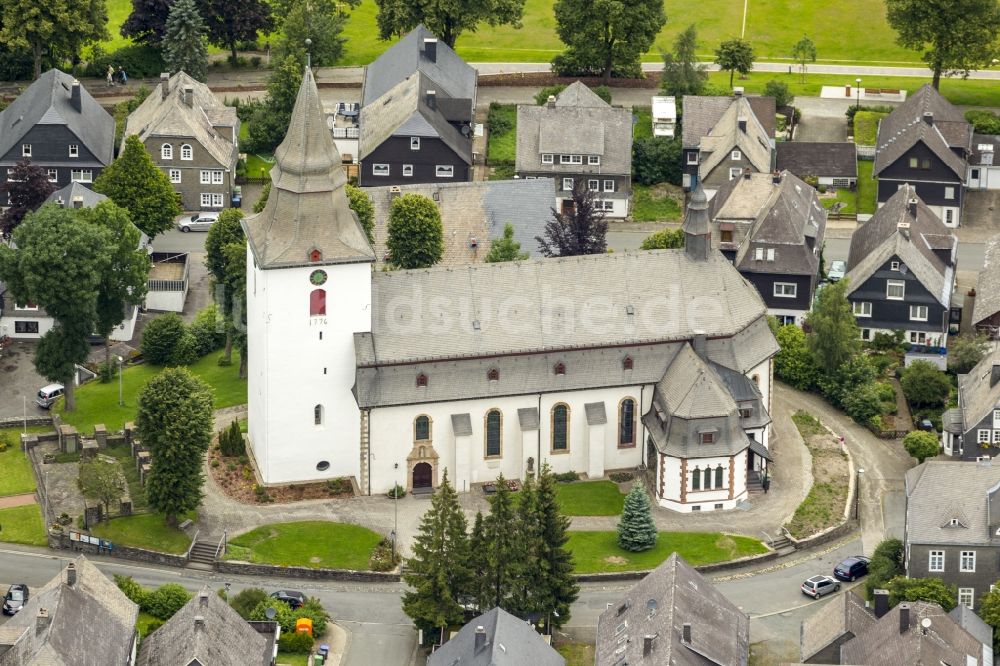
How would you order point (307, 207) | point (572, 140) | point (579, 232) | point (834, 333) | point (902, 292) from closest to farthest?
1. point (307, 207)
2. point (834, 333)
3. point (579, 232)
4. point (902, 292)
5. point (572, 140)

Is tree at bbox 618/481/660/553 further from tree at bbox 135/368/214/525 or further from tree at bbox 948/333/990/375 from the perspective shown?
tree at bbox 948/333/990/375

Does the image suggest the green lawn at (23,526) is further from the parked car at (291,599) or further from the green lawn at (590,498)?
the green lawn at (590,498)

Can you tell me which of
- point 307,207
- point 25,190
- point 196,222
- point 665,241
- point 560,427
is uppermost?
point 25,190

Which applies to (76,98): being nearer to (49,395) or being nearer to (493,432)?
(49,395)

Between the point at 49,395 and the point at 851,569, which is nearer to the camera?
the point at 851,569

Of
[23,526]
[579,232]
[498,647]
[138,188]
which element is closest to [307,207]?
[23,526]

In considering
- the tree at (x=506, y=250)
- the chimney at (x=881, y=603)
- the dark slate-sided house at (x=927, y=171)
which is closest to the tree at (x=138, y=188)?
the tree at (x=506, y=250)
